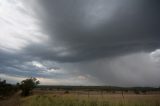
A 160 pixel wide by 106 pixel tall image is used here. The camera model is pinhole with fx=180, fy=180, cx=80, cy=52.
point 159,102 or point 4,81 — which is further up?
point 4,81

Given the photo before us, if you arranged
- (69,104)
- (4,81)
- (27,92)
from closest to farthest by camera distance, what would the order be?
(69,104)
(27,92)
(4,81)

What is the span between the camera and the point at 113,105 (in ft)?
68.4

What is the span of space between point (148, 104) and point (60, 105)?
394 inches

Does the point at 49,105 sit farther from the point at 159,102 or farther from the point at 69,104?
the point at 159,102

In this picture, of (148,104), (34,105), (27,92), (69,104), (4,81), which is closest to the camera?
(148,104)

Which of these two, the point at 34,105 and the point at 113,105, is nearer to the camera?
the point at 113,105

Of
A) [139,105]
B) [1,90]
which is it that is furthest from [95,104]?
[1,90]

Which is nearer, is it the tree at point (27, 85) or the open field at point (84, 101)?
the open field at point (84, 101)

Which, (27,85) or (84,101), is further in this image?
(27,85)

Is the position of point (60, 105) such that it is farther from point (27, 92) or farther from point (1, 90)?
point (1, 90)

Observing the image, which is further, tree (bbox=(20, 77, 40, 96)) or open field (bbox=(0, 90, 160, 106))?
tree (bbox=(20, 77, 40, 96))

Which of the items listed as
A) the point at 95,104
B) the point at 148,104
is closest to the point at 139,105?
the point at 148,104

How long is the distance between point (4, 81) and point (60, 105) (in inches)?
2676

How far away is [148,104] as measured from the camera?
65.9ft
